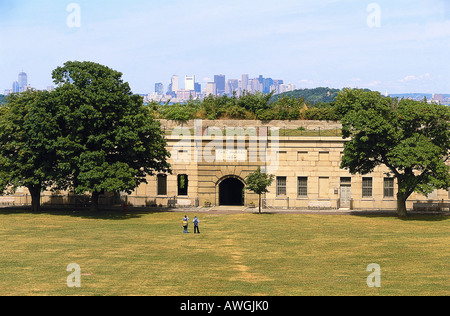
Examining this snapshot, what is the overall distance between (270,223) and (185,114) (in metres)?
32.3

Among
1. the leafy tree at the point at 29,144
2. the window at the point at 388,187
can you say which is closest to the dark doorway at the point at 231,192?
the window at the point at 388,187

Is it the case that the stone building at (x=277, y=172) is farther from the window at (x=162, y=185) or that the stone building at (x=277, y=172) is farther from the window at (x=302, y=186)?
the window at (x=162, y=185)

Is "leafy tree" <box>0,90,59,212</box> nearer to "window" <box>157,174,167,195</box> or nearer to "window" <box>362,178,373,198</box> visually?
"window" <box>157,174,167,195</box>

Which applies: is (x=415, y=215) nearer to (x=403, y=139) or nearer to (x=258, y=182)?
(x=403, y=139)

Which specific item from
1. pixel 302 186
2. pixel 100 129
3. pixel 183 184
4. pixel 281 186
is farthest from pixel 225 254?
pixel 183 184

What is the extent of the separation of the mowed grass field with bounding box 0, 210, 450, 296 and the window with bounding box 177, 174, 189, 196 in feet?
35.1

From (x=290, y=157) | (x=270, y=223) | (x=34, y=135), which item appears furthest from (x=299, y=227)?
(x=34, y=135)

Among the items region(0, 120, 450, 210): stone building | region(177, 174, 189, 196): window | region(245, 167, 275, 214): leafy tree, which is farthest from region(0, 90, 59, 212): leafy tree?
region(245, 167, 275, 214): leafy tree

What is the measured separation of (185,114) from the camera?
85.8 m

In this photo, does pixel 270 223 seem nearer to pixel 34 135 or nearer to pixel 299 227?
pixel 299 227

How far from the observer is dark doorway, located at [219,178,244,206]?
77.1 m

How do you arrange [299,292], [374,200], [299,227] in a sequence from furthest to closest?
[374,200] → [299,227] → [299,292]

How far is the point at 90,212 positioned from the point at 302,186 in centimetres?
2302

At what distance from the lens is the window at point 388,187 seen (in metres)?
71.1
